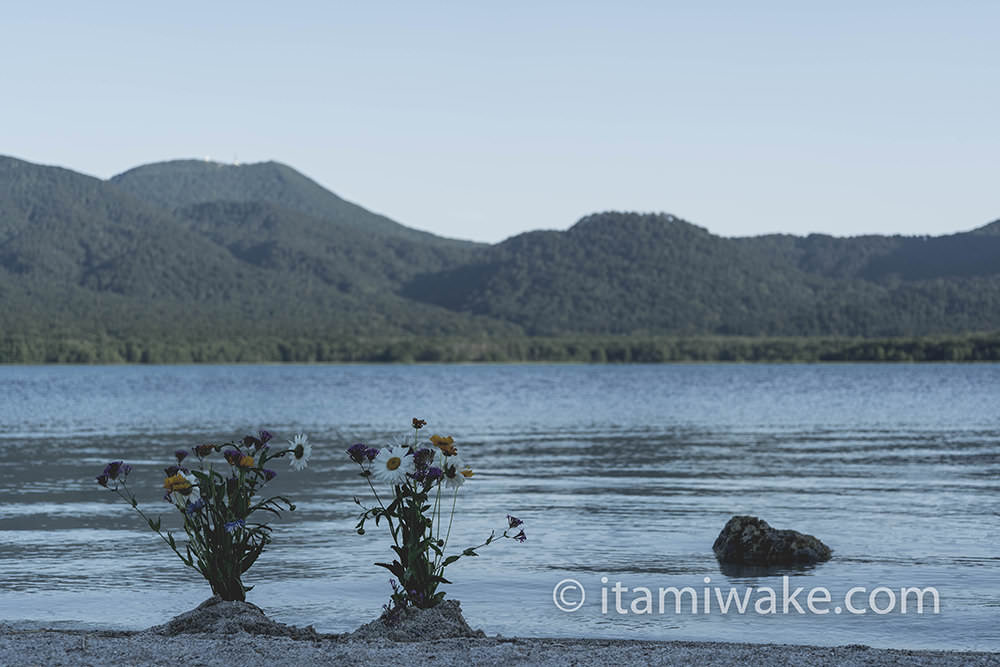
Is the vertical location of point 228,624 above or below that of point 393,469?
below

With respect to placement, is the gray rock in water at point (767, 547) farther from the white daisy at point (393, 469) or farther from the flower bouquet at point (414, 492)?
the white daisy at point (393, 469)

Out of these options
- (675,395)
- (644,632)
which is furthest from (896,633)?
(675,395)

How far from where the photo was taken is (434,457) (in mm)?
12961

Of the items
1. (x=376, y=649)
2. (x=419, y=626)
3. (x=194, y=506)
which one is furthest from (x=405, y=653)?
(x=194, y=506)

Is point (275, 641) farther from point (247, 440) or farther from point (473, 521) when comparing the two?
point (473, 521)

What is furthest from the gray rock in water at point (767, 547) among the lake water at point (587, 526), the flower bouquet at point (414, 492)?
the flower bouquet at point (414, 492)

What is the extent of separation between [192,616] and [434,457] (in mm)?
3138

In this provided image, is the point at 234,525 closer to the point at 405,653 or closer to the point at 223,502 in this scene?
the point at 223,502

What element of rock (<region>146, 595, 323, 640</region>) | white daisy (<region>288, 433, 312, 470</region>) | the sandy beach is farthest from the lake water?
white daisy (<region>288, 433, 312, 470</region>)

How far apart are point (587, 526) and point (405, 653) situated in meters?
11.8

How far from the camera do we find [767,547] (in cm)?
1955

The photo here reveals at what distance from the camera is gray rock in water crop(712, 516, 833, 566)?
64.1 feet

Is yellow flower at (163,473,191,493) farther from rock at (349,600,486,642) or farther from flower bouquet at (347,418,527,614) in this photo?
rock at (349,600,486,642)

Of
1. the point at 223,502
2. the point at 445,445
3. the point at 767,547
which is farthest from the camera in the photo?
the point at 767,547
